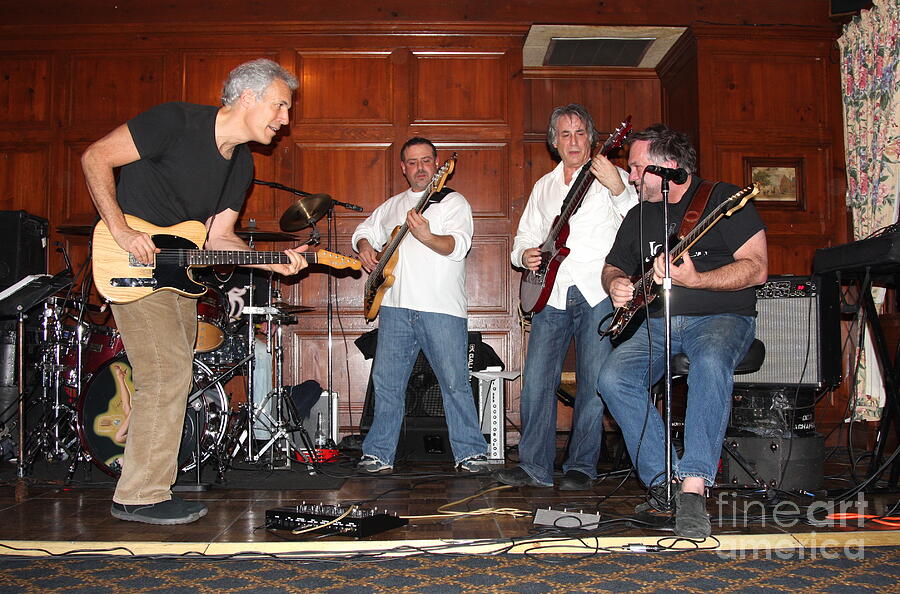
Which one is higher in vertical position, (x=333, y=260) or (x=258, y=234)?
(x=258, y=234)

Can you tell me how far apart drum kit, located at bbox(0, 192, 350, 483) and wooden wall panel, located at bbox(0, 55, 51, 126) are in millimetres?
1882

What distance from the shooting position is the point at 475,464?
3881mm

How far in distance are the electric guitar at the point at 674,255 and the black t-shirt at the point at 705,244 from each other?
7 centimetres

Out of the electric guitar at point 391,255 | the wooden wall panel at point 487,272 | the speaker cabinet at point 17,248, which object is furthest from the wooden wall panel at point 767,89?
the speaker cabinet at point 17,248

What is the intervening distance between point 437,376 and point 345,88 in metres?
2.55

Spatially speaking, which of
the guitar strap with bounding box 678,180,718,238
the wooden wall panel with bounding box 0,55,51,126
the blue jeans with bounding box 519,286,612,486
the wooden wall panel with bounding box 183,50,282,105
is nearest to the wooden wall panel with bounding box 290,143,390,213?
the wooden wall panel with bounding box 183,50,282,105

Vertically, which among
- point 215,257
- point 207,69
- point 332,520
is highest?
point 207,69

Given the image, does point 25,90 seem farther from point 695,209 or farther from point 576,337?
point 695,209

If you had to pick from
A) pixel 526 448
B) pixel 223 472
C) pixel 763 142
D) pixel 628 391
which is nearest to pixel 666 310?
pixel 628 391

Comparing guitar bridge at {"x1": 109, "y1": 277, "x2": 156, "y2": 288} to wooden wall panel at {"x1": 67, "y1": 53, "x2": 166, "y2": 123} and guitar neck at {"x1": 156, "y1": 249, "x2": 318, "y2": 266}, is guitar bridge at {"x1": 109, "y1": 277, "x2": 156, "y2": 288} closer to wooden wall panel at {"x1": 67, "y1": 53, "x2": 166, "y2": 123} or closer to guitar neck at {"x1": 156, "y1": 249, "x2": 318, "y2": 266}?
guitar neck at {"x1": 156, "y1": 249, "x2": 318, "y2": 266}

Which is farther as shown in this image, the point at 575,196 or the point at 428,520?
the point at 575,196

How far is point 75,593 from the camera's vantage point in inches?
71.9

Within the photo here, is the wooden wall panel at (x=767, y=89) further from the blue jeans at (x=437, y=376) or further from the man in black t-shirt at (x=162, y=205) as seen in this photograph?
the man in black t-shirt at (x=162, y=205)

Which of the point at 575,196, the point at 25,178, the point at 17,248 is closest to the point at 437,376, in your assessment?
the point at 575,196
